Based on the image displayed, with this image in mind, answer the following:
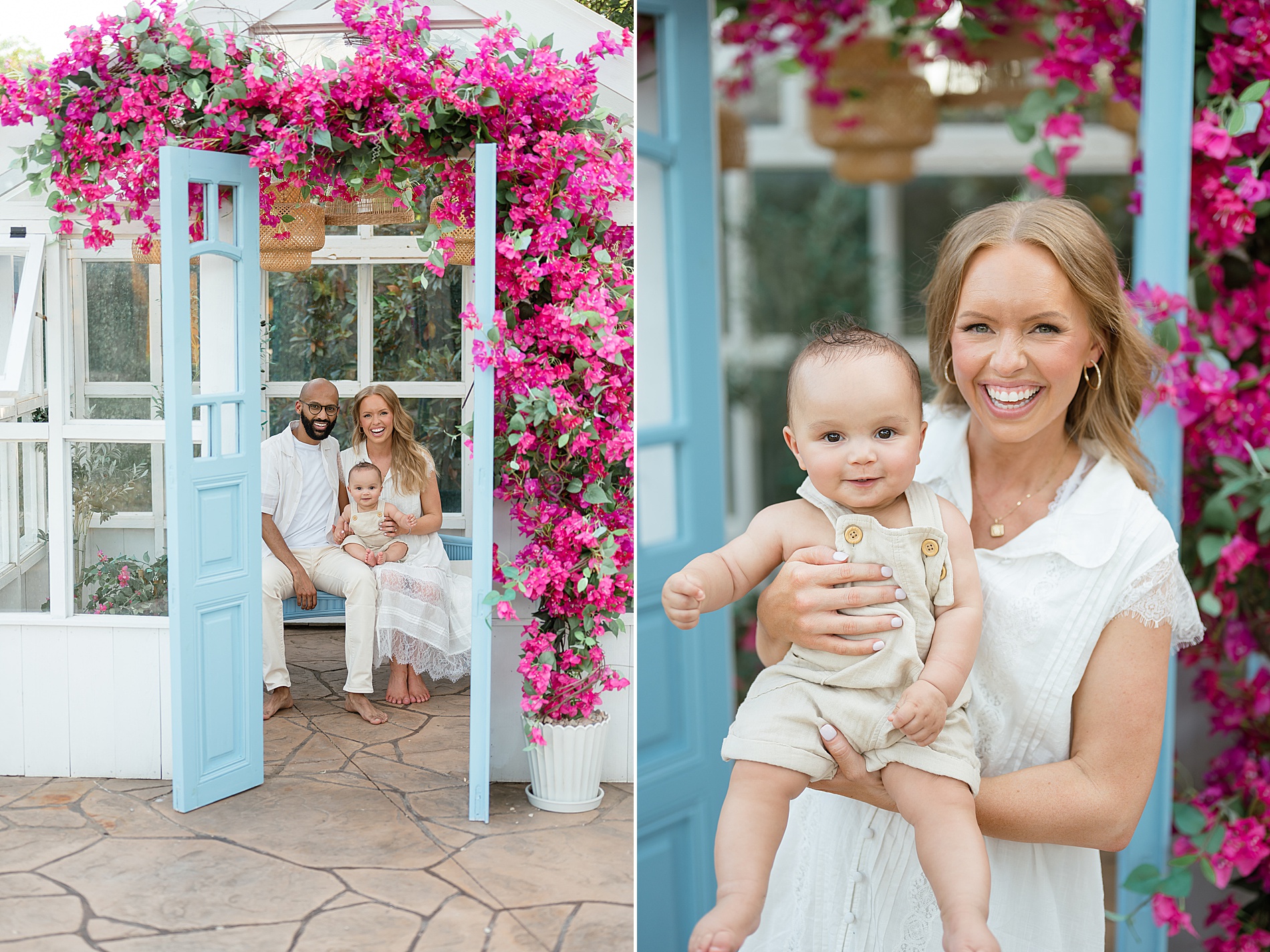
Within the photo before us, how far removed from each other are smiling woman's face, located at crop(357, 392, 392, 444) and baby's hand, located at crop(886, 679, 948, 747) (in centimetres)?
365

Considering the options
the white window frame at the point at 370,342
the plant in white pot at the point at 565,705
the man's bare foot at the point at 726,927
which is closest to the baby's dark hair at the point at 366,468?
the white window frame at the point at 370,342

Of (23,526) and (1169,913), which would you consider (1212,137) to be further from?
(23,526)

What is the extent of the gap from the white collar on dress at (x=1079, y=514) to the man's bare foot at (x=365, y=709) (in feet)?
10.4

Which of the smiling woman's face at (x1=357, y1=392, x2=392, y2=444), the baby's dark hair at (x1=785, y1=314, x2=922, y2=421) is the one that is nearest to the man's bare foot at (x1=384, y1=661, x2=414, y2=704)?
the smiling woman's face at (x1=357, y1=392, x2=392, y2=444)

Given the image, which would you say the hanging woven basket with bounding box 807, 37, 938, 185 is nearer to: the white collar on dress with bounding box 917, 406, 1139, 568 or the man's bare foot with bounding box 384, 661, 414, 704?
the white collar on dress with bounding box 917, 406, 1139, 568

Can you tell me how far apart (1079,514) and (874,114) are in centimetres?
96

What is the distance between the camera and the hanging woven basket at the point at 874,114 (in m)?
2.02

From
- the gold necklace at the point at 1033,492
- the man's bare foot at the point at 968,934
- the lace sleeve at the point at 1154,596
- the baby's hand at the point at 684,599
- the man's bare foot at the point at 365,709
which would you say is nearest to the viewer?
the man's bare foot at the point at 968,934

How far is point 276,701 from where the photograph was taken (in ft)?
14.2

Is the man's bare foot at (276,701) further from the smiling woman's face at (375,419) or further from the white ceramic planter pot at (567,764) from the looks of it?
the white ceramic planter pot at (567,764)

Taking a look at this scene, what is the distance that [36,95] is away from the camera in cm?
328

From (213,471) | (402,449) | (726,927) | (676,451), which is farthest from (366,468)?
(726,927)

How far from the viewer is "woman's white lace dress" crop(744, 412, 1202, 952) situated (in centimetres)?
146

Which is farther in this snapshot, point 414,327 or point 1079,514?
point 414,327
